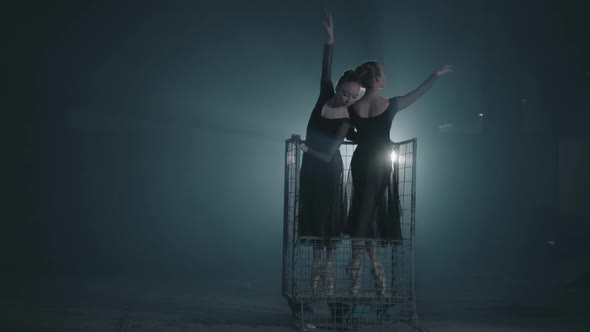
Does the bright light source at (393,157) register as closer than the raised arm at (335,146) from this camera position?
No

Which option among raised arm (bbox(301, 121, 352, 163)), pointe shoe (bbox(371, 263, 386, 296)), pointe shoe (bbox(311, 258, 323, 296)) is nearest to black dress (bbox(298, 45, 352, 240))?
raised arm (bbox(301, 121, 352, 163))

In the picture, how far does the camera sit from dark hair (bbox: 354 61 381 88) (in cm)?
391

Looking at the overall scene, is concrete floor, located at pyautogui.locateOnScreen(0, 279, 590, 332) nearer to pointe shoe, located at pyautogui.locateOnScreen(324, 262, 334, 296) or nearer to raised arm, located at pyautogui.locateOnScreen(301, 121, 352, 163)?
pointe shoe, located at pyautogui.locateOnScreen(324, 262, 334, 296)

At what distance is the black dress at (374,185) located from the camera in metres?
3.81

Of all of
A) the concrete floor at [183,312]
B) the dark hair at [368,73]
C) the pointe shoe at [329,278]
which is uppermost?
→ the dark hair at [368,73]

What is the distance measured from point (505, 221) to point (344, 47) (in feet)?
9.89

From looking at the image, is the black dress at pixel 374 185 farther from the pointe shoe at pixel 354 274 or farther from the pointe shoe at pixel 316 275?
the pointe shoe at pixel 316 275

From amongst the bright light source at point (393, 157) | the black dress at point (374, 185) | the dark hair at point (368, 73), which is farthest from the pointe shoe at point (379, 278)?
the dark hair at point (368, 73)

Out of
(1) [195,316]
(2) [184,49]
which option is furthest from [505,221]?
(1) [195,316]

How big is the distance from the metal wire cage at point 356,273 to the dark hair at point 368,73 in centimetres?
45

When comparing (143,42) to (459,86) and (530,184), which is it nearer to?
(459,86)

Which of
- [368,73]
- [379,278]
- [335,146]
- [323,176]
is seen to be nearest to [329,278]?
[379,278]

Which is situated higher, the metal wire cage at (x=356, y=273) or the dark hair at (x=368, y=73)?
the dark hair at (x=368, y=73)

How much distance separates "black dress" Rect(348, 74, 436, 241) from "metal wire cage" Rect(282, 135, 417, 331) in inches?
2.9
